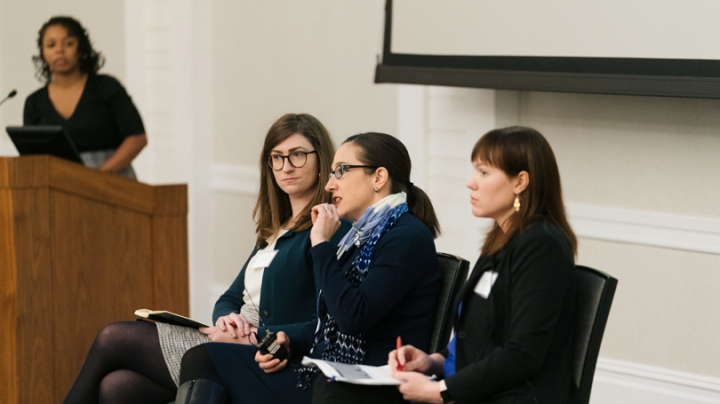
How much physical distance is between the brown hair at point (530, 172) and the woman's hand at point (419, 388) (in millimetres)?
307

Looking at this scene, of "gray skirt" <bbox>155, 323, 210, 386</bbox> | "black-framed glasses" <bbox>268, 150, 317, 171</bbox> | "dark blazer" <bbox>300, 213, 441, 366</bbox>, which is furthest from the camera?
"black-framed glasses" <bbox>268, 150, 317, 171</bbox>

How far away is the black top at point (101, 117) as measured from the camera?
4773 millimetres

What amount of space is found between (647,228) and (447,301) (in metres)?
1.37

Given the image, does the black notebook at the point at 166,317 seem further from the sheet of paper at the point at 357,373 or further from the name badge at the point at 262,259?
the sheet of paper at the point at 357,373

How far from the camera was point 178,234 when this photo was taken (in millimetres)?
3732

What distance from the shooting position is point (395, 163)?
2549 mm

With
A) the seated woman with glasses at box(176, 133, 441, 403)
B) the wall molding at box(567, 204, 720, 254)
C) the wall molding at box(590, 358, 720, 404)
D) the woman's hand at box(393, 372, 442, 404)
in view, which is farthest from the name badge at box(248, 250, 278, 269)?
the wall molding at box(590, 358, 720, 404)

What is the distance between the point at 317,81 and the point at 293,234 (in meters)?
2.18

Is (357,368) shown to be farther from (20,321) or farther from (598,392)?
(598,392)

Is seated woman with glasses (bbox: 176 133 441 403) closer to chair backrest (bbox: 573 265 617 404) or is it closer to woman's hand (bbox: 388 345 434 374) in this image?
woman's hand (bbox: 388 345 434 374)

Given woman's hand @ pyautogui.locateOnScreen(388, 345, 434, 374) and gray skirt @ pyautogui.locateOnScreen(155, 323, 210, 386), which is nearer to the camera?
woman's hand @ pyautogui.locateOnScreen(388, 345, 434, 374)

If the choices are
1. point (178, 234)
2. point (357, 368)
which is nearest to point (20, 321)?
point (178, 234)

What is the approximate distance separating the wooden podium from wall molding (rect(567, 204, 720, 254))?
1.47 meters

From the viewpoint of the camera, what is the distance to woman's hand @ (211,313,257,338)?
9.19 ft
